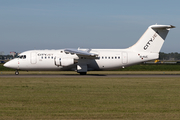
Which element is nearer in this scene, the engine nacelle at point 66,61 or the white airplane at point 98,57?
the engine nacelle at point 66,61

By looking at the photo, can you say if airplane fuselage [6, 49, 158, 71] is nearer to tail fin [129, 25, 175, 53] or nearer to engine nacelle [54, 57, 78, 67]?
engine nacelle [54, 57, 78, 67]

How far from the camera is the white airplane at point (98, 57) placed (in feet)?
131

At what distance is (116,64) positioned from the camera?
41219 millimetres

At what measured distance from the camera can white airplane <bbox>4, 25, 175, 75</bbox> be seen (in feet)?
131

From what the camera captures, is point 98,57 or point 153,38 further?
point 153,38

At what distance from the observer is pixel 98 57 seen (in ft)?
134

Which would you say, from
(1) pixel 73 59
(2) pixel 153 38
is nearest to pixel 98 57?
(1) pixel 73 59

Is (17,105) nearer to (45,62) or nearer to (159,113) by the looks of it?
(159,113)

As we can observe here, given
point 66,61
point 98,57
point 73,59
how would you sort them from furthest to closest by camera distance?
point 98,57
point 73,59
point 66,61

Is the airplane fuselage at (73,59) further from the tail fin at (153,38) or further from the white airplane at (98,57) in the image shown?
the tail fin at (153,38)

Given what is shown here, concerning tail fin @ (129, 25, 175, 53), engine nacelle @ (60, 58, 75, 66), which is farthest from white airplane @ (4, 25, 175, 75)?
engine nacelle @ (60, 58, 75, 66)

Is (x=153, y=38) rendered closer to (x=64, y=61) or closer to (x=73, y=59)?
(x=73, y=59)

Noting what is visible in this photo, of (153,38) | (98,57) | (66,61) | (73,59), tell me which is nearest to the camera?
(66,61)

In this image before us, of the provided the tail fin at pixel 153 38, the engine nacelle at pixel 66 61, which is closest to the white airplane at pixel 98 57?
the tail fin at pixel 153 38
